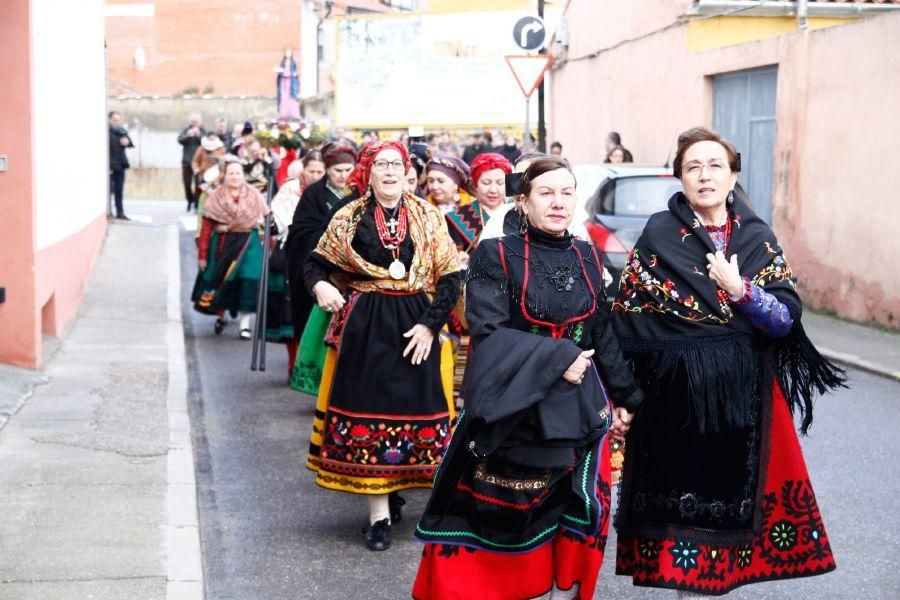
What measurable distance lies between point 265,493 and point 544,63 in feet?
39.9

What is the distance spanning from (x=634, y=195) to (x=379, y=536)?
8466mm

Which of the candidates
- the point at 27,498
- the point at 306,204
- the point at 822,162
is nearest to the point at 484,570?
the point at 27,498

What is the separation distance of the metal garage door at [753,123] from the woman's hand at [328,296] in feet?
38.2

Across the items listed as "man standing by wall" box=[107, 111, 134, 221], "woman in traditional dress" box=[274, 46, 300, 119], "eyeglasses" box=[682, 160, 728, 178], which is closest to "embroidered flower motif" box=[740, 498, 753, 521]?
"eyeglasses" box=[682, 160, 728, 178]

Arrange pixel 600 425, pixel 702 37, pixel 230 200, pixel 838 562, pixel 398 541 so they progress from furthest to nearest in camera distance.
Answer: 1. pixel 702 37
2. pixel 230 200
3. pixel 398 541
4. pixel 838 562
5. pixel 600 425

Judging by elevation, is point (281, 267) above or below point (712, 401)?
below

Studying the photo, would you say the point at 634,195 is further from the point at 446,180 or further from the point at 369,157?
the point at 369,157

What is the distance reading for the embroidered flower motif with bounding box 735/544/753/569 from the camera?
195 inches

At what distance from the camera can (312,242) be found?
8.85 meters

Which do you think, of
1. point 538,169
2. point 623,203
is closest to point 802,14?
point 623,203

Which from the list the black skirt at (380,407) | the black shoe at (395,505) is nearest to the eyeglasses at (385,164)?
the black skirt at (380,407)

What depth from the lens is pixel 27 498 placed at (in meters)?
6.95

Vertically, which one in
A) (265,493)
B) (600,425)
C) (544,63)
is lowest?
(265,493)

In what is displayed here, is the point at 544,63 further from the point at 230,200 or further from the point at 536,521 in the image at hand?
the point at 536,521
